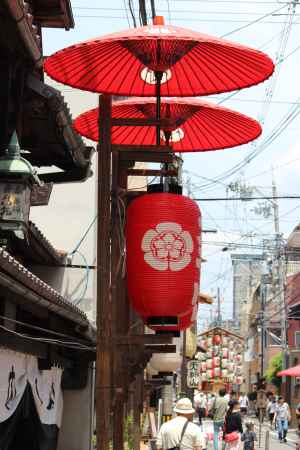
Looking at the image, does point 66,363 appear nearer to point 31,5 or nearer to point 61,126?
point 61,126

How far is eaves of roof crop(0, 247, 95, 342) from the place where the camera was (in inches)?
247

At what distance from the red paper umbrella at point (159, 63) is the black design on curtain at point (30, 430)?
3.83 meters

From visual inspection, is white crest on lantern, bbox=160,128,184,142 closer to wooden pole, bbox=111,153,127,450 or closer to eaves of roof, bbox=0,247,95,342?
wooden pole, bbox=111,153,127,450

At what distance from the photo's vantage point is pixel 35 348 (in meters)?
10.4

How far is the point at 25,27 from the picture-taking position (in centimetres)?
799

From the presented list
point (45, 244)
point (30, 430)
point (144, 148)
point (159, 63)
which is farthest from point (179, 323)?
point (45, 244)

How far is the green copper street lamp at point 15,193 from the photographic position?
342 inches

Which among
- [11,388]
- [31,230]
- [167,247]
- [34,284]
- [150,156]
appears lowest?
[11,388]

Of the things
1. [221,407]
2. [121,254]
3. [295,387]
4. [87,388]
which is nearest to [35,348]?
[121,254]

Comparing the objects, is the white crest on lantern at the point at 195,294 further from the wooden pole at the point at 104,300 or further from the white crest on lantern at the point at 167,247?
the wooden pole at the point at 104,300

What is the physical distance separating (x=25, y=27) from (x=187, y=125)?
9.25 feet

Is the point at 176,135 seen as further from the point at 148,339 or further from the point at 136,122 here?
the point at 148,339

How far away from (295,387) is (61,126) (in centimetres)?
4548

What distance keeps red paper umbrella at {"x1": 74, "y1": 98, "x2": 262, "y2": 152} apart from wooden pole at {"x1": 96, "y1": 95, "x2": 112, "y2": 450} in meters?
1.46
